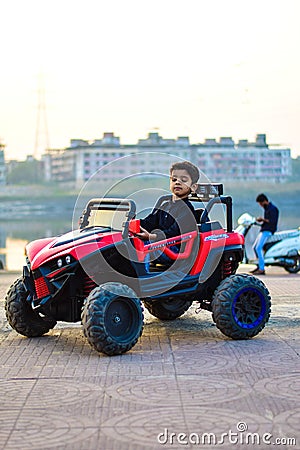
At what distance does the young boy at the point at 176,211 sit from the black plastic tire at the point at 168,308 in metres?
1.00

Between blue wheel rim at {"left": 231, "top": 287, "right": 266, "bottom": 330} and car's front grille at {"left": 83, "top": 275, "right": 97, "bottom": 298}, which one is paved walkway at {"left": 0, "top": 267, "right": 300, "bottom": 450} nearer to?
blue wheel rim at {"left": 231, "top": 287, "right": 266, "bottom": 330}

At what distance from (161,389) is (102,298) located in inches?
54.7

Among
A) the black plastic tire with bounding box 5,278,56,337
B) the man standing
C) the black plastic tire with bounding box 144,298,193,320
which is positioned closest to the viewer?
the black plastic tire with bounding box 5,278,56,337

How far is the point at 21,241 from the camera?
80188 mm

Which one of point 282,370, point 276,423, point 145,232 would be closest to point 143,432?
point 276,423

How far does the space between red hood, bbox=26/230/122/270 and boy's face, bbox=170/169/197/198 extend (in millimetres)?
854

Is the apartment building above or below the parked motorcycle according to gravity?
above

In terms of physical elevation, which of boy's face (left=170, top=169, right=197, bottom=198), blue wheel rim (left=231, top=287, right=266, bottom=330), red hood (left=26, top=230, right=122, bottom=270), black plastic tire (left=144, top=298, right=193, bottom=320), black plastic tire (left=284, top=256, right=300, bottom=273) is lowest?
black plastic tire (left=284, top=256, right=300, bottom=273)

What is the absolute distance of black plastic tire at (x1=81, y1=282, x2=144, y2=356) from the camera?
314 inches

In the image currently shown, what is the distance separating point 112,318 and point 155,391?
1.44m

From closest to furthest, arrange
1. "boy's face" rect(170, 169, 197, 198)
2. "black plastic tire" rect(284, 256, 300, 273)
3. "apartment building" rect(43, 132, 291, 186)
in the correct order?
"boy's face" rect(170, 169, 197, 198) < "black plastic tire" rect(284, 256, 300, 273) < "apartment building" rect(43, 132, 291, 186)

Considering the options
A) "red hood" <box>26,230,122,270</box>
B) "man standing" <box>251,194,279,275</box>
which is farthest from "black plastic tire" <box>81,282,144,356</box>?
"man standing" <box>251,194,279,275</box>

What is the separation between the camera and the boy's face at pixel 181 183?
9.22 meters

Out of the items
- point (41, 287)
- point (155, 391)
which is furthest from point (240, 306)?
point (155, 391)
